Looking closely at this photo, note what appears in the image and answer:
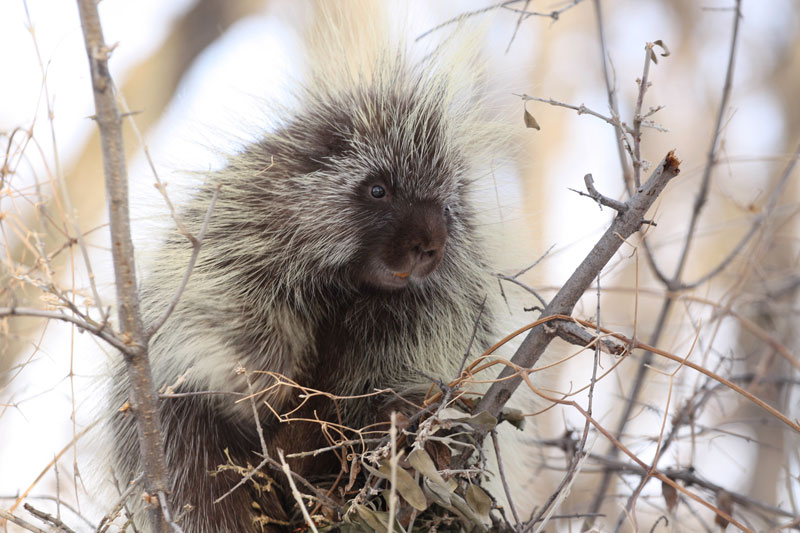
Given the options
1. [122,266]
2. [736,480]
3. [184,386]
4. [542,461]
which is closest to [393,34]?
[184,386]

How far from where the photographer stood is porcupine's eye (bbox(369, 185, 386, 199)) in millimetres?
1950

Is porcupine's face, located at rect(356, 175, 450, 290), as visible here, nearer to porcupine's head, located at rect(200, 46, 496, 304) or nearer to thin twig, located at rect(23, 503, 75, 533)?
porcupine's head, located at rect(200, 46, 496, 304)

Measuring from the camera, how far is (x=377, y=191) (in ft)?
6.40

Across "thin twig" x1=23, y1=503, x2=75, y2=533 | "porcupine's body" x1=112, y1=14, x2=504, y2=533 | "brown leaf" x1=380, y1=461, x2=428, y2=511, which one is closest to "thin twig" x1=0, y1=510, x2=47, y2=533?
"thin twig" x1=23, y1=503, x2=75, y2=533

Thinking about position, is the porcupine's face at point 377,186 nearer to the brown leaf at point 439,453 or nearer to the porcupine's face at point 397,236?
the porcupine's face at point 397,236

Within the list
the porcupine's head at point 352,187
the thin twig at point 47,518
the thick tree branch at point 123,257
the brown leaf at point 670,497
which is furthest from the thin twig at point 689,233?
the thin twig at point 47,518

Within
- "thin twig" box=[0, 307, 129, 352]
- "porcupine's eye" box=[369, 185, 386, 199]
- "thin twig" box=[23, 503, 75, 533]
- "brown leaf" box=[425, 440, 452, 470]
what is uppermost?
"porcupine's eye" box=[369, 185, 386, 199]

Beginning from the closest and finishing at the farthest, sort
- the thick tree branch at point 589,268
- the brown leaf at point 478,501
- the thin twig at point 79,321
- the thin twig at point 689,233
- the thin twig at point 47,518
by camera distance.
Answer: the thin twig at point 79,321
the thick tree branch at point 589,268
the thin twig at point 47,518
the brown leaf at point 478,501
the thin twig at point 689,233

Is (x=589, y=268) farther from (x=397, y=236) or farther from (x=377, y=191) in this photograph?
(x=377, y=191)

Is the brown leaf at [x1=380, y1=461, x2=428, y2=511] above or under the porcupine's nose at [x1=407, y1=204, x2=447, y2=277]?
under

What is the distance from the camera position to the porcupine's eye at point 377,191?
195cm

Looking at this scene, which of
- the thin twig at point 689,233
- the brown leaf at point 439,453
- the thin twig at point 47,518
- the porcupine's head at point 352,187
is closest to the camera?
the thin twig at point 47,518

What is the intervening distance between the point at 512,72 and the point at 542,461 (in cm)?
134

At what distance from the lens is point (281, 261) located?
2008mm
